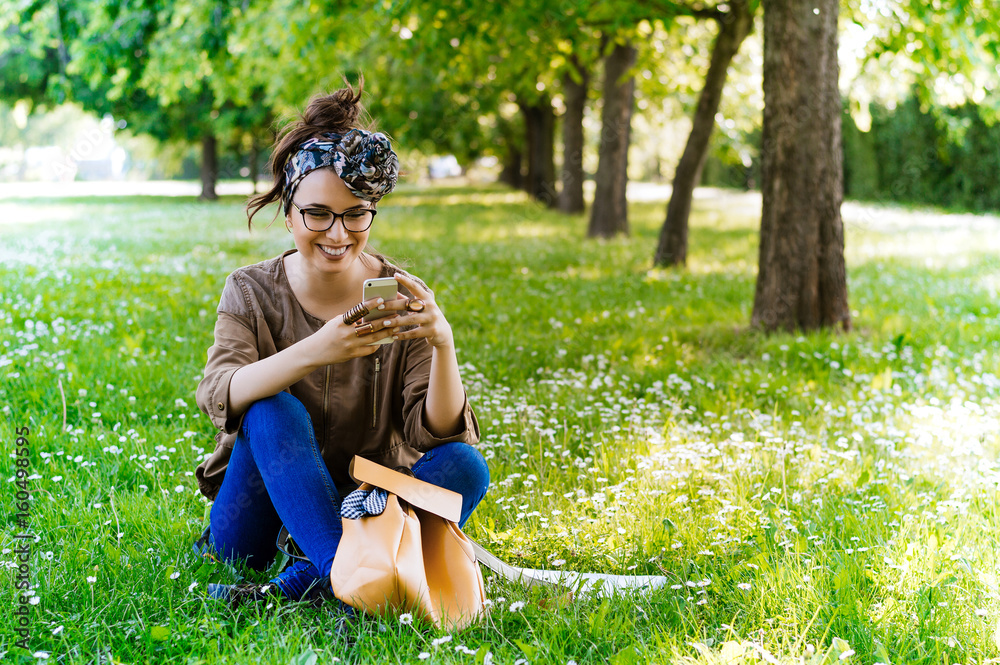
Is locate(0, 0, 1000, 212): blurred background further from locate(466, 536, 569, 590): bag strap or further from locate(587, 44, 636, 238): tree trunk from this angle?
locate(466, 536, 569, 590): bag strap

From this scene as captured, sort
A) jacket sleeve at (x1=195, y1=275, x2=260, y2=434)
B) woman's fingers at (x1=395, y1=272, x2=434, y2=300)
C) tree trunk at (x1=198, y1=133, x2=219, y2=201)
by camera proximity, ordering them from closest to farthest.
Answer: woman's fingers at (x1=395, y1=272, x2=434, y2=300) → jacket sleeve at (x1=195, y1=275, x2=260, y2=434) → tree trunk at (x1=198, y1=133, x2=219, y2=201)

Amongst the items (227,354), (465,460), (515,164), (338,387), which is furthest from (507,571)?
(515,164)

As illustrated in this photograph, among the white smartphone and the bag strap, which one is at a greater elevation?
the white smartphone

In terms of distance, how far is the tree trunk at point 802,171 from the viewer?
20.2 ft

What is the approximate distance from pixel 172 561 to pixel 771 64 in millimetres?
5728

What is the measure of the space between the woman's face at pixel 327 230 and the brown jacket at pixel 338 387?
0.20 m

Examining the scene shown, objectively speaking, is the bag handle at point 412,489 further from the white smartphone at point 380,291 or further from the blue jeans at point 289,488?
the white smartphone at point 380,291

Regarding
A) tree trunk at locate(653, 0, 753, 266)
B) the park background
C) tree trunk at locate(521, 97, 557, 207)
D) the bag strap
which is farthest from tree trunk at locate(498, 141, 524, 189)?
the bag strap

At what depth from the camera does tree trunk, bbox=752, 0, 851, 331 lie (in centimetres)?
615

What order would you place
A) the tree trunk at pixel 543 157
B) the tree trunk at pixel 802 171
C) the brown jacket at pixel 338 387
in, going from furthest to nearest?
the tree trunk at pixel 543 157 < the tree trunk at pixel 802 171 < the brown jacket at pixel 338 387

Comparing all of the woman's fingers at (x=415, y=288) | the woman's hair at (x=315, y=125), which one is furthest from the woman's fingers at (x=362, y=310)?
the woman's hair at (x=315, y=125)

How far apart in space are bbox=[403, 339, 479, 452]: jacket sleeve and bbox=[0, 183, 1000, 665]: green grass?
0.49 meters

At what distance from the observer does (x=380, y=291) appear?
227cm

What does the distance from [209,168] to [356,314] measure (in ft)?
108
